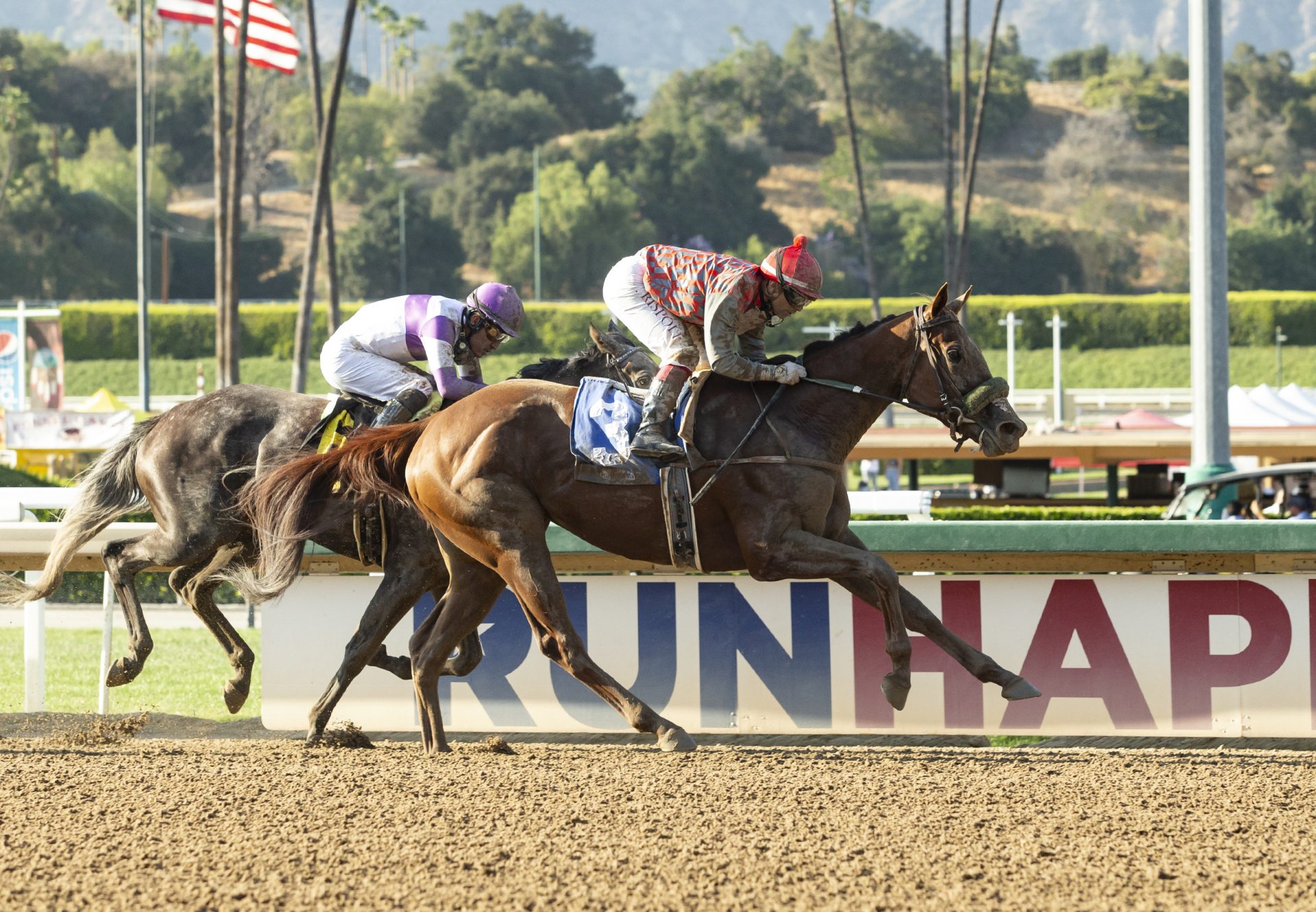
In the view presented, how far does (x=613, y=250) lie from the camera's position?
75.5 metres

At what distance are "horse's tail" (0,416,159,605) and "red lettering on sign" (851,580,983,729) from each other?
3294mm

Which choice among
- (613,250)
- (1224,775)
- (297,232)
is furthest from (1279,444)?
(297,232)

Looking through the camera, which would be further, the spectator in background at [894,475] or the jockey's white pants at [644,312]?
the spectator in background at [894,475]

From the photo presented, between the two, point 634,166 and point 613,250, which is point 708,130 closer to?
point 634,166

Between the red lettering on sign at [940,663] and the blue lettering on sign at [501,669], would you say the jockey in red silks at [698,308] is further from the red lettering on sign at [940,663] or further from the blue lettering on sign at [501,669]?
the blue lettering on sign at [501,669]

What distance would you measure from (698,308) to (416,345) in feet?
5.01

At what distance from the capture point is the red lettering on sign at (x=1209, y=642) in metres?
6.38

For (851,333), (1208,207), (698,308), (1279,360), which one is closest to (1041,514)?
(1208,207)

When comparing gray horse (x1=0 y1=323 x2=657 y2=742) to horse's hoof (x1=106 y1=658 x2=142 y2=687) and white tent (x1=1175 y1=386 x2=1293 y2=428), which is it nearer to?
horse's hoof (x1=106 y1=658 x2=142 y2=687)

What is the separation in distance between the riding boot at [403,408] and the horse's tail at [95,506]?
1.22 m

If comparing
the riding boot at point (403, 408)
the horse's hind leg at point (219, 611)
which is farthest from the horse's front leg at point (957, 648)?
the horse's hind leg at point (219, 611)

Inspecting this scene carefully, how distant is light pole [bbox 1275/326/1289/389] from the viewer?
5300 centimetres

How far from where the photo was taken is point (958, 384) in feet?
18.4

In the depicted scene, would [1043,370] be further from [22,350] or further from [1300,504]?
[1300,504]
